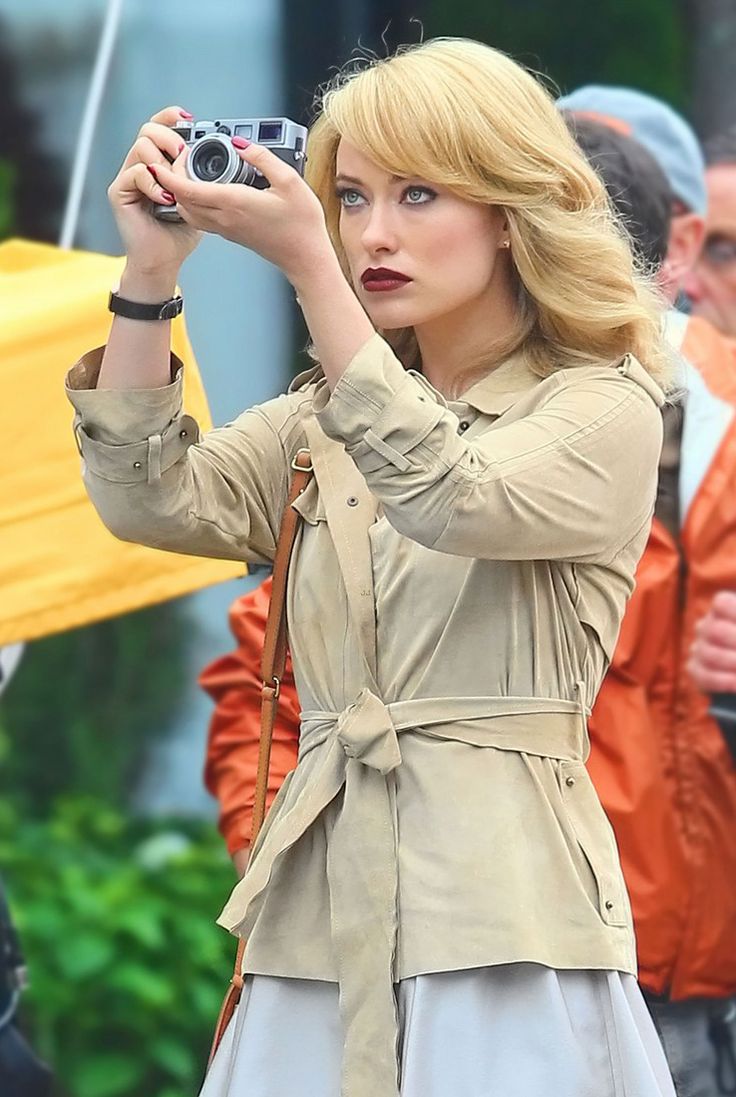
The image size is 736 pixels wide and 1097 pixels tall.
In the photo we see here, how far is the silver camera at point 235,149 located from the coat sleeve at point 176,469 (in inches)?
10.3

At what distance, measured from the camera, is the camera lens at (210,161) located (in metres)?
1.85

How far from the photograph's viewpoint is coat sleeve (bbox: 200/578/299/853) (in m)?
2.90

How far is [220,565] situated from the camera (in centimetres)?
296

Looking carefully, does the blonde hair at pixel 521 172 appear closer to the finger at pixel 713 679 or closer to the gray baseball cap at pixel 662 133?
the finger at pixel 713 679

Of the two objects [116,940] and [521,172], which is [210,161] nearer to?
[521,172]

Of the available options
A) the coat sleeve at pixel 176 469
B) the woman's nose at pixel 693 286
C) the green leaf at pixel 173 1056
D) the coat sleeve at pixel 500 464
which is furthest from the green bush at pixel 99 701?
the coat sleeve at pixel 500 464

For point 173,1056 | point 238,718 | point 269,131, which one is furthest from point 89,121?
point 269,131

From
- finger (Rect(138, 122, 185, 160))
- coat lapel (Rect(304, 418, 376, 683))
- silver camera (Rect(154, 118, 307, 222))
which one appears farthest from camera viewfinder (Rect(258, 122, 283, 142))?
coat lapel (Rect(304, 418, 376, 683))

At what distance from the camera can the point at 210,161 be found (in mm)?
1868

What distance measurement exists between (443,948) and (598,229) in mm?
743

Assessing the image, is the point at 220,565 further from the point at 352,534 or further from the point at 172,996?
the point at 172,996

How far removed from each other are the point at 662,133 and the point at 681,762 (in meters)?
1.28

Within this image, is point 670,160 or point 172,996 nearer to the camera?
point 670,160

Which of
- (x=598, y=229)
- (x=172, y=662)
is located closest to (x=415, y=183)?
(x=598, y=229)
